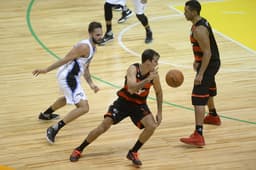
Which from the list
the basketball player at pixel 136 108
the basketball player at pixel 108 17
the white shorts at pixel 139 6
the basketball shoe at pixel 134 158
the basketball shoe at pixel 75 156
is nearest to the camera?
the basketball player at pixel 136 108

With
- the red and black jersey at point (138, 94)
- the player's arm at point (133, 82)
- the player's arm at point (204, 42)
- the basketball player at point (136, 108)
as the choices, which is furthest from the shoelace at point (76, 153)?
the player's arm at point (204, 42)

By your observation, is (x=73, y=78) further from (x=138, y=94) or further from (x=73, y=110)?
(x=138, y=94)

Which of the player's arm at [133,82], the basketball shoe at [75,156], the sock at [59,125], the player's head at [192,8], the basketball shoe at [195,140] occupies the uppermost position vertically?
the player's head at [192,8]

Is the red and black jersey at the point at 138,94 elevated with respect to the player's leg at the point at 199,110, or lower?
elevated

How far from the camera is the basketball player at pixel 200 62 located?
7.54 meters

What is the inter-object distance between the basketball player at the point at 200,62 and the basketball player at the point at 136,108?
796mm

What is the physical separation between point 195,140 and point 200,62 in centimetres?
100

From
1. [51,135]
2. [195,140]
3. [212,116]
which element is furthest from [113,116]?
[212,116]

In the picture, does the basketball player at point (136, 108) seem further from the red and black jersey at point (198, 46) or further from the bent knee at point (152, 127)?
the red and black jersey at point (198, 46)

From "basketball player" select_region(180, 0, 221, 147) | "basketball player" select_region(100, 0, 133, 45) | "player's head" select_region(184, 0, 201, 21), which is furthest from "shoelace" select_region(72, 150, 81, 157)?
"basketball player" select_region(100, 0, 133, 45)

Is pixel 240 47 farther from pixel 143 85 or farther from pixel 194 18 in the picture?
pixel 143 85

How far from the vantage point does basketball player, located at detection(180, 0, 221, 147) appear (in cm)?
754

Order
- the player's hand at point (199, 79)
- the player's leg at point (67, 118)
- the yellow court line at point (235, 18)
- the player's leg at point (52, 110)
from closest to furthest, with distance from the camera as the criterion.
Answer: the player's hand at point (199, 79) < the player's leg at point (67, 118) < the player's leg at point (52, 110) < the yellow court line at point (235, 18)

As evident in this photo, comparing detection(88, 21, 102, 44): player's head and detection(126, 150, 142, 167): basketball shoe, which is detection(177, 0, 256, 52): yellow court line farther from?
detection(126, 150, 142, 167): basketball shoe
